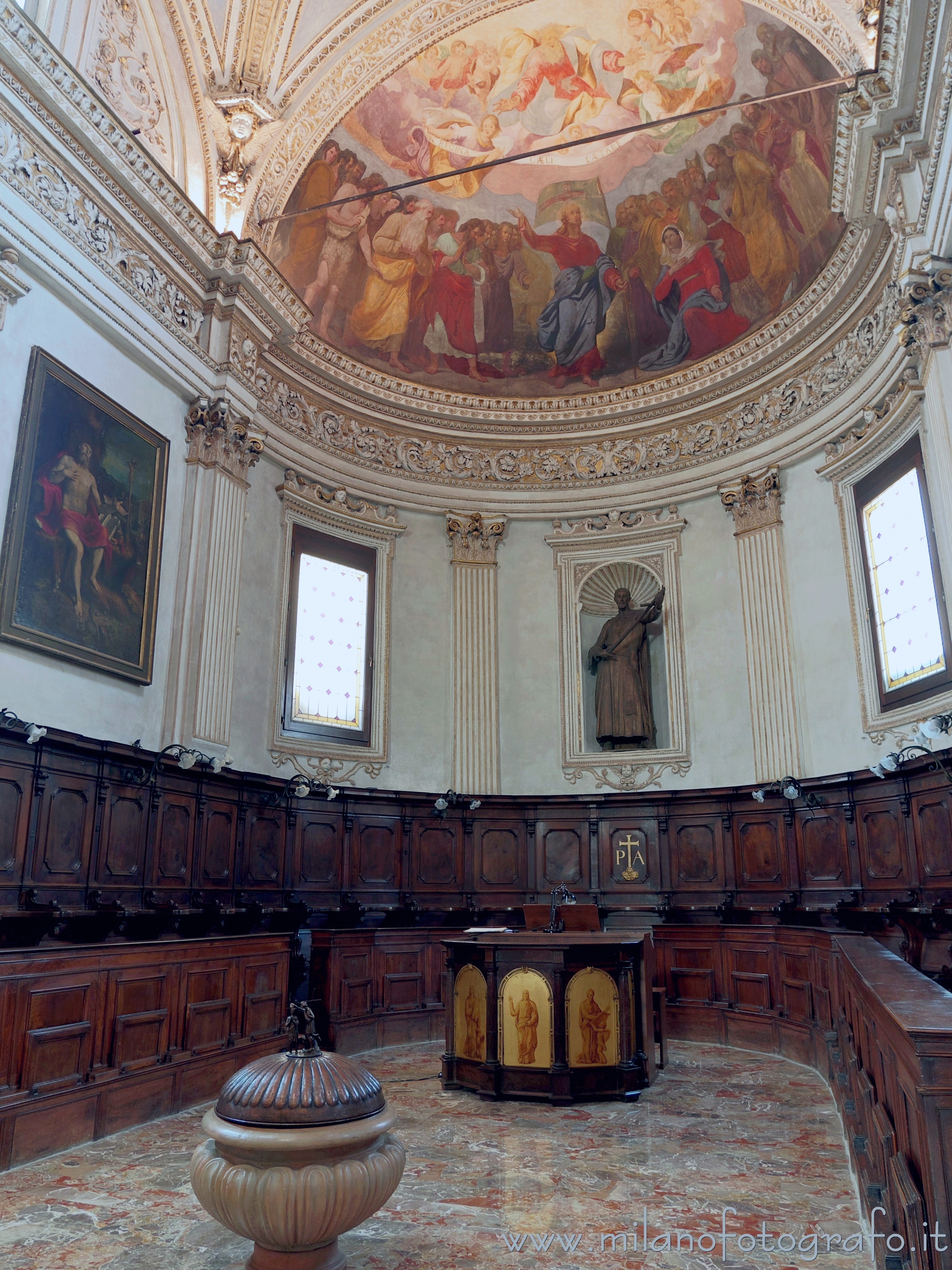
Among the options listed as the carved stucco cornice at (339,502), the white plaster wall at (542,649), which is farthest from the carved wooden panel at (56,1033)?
the carved stucco cornice at (339,502)

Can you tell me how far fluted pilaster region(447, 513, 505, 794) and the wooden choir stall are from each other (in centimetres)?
699

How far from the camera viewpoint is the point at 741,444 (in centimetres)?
1585

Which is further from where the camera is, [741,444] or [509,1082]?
[741,444]

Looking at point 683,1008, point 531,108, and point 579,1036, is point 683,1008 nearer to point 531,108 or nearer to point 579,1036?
point 579,1036

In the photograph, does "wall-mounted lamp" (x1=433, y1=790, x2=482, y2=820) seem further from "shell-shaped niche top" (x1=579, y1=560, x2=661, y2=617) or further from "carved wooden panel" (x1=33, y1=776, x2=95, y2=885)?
"carved wooden panel" (x1=33, y1=776, x2=95, y2=885)

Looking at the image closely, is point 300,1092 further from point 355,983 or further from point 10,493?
point 355,983

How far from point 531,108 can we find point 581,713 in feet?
33.8

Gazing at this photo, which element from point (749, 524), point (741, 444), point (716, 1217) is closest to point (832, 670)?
point (749, 524)

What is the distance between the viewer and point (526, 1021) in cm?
857

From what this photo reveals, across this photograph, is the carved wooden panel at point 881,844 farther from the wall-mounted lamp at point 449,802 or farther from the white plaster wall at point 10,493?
the white plaster wall at point 10,493

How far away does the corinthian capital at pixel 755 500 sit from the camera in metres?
15.1

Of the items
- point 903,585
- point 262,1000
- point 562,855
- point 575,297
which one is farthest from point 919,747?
point 575,297

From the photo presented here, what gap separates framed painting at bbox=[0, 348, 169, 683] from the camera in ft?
32.4

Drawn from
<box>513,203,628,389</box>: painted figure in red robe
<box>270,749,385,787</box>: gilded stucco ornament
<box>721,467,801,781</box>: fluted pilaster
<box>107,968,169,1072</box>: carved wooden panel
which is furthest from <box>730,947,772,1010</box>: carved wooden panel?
<box>513,203,628,389</box>: painted figure in red robe
